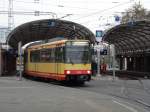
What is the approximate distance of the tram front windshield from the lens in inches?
1220

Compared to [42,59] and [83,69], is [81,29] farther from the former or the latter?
[83,69]

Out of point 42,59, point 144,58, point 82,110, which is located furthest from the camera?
point 144,58

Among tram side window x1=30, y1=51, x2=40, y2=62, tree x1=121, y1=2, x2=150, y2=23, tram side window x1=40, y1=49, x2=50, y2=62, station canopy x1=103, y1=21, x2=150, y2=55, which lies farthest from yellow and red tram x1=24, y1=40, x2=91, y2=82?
tree x1=121, y1=2, x2=150, y2=23

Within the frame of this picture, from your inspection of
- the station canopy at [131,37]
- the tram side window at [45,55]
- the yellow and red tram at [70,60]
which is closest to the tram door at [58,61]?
the yellow and red tram at [70,60]

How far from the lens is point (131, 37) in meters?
55.2

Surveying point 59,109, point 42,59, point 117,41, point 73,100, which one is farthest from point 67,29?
point 59,109

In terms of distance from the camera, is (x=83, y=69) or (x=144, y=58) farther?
(x=144, y=58)

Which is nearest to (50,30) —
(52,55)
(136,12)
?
(52,55)

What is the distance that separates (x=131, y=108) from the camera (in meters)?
18.0

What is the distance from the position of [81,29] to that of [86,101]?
1273 inches

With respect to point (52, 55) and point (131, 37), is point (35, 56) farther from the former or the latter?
point (131, 37)

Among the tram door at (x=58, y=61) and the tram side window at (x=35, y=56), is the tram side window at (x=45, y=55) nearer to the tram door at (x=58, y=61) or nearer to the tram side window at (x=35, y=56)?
the tram side window at (x=35, y=56)

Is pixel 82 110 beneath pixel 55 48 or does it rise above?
beneath

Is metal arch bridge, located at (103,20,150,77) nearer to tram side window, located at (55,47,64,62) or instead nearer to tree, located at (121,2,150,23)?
tram side window, located at (55,47,64,62)
